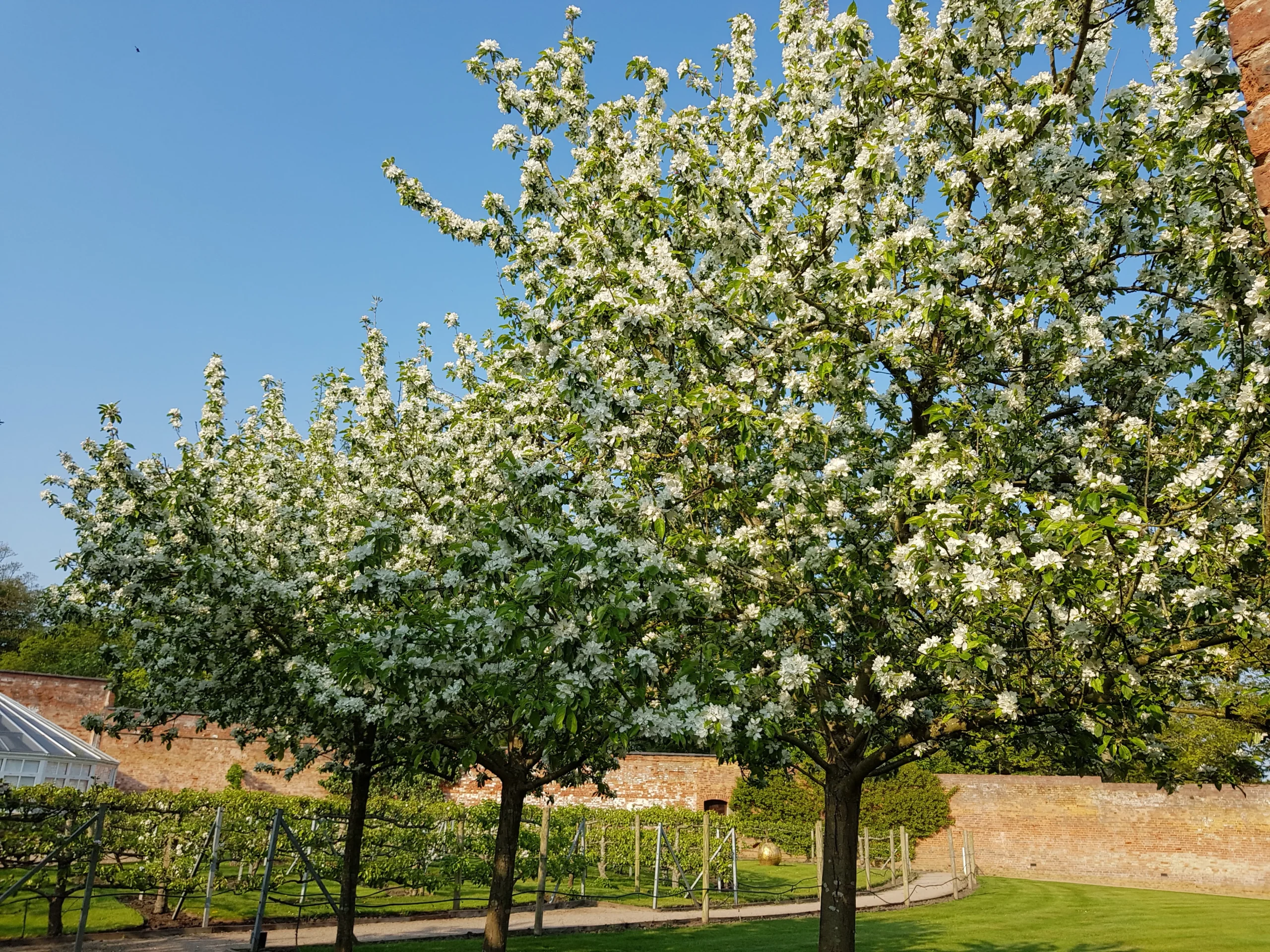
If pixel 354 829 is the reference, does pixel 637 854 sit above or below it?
below

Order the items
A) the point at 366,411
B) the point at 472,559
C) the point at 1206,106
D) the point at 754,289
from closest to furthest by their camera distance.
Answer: the point at 1206,106
the point at 472,559
the point at 754,289
the point at 366,411

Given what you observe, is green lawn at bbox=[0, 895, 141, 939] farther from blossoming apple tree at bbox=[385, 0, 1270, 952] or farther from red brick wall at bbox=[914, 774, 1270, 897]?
red brick wall at bbox=[914, 774, 1270, 897]

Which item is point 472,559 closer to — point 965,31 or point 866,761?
point 866,761

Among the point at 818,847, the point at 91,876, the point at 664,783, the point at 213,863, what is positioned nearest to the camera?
the point at 91,876

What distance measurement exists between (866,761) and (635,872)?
1437 centimetres

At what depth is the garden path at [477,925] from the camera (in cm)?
1197

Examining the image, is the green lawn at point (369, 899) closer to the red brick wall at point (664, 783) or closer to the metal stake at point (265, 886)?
the metal stake at point (265, 886)

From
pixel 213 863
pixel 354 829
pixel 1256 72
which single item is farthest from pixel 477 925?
pixel 1256 72

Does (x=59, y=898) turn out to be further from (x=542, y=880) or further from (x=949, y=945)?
(x=949, y=945)

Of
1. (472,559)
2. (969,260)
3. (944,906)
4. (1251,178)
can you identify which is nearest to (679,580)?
(472,559)

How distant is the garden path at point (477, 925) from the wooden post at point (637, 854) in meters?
0.94

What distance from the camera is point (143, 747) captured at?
28.2m

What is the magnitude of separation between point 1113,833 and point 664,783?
49.2 ft

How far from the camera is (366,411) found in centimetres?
1166
